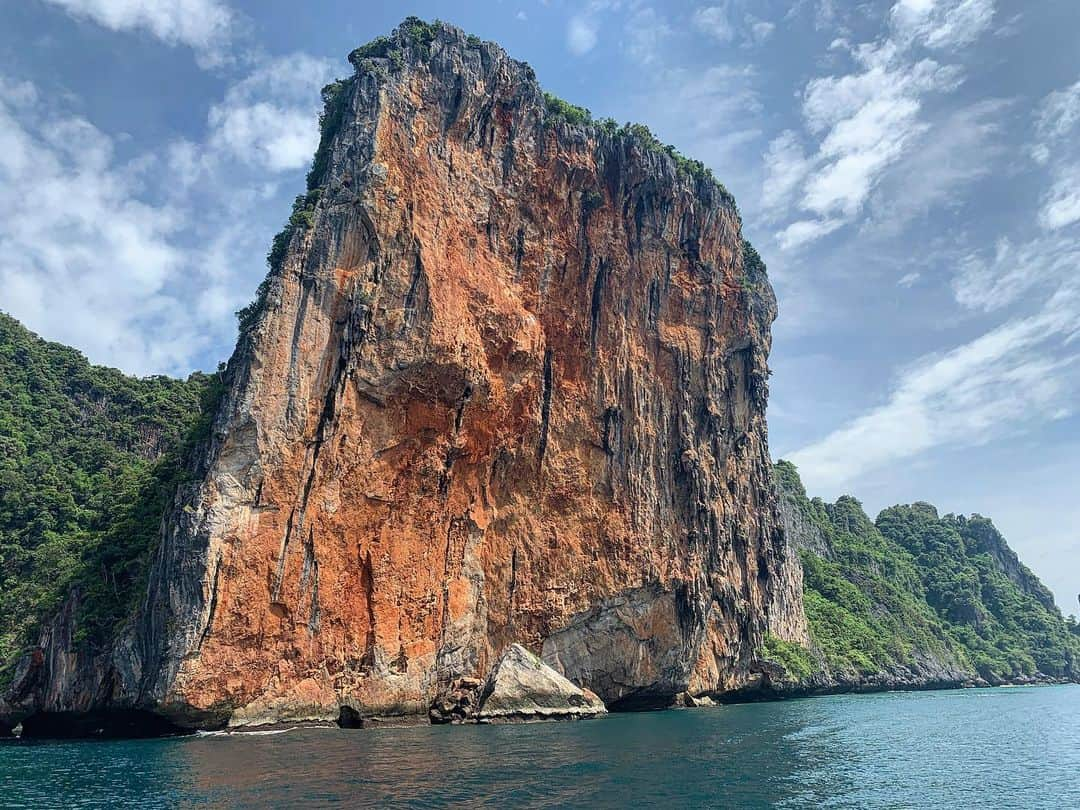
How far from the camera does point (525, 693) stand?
37188 mm

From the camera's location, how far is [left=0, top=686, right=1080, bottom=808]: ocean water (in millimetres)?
17484

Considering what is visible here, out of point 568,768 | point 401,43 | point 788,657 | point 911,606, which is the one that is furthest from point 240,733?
point 911,606

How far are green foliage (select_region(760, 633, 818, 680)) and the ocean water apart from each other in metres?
21.5

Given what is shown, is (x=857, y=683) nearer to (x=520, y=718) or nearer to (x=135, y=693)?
(x=520, y=718)

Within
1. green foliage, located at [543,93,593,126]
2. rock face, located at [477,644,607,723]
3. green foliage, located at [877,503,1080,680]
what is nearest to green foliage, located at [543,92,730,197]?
green foliage, located at [543,93,593,126]

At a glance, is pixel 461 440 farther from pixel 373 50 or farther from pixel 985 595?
pixel 985 595

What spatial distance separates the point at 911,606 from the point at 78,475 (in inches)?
3561

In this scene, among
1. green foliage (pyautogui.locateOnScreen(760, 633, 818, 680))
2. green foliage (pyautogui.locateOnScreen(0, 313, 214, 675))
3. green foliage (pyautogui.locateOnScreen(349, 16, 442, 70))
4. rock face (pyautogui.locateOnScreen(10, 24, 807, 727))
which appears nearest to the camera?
rock face (pyautogui.locateOnScreen(10, 24, 807, 727))

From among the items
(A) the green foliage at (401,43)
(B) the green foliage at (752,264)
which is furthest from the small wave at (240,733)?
(B) the green foliage at (752,264)

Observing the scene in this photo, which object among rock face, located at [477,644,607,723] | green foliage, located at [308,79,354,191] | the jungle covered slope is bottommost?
rock face, located at [477,644,607,723]

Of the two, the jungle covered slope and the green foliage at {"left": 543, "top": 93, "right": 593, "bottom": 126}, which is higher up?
the green foliage at {"left": 543, "top": 93, "right": 593, "bottom": 126}

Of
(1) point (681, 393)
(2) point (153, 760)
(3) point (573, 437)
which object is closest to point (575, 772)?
(2) point (153, 760)

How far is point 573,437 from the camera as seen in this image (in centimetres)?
4694

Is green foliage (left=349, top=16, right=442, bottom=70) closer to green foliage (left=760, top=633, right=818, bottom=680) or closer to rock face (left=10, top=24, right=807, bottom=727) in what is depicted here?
rock face (left=10, top=24, right=807, bottom=727)
